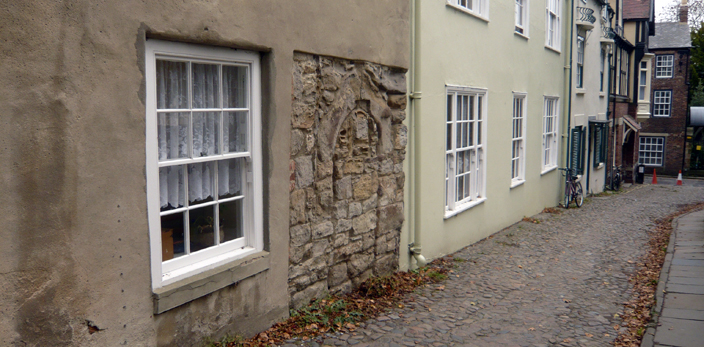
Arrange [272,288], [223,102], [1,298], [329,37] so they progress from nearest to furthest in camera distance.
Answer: [1,298] < [223,102] < [272,288] < [329,37]

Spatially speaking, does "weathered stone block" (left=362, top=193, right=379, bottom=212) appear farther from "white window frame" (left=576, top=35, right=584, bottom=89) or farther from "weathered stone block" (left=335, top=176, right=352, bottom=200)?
A: "white window frame" (left=576, top=35, right=584, bottom=89)

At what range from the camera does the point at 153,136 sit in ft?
13.2

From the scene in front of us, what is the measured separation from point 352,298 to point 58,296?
3.47 metres

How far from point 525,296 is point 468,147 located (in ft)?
10.6

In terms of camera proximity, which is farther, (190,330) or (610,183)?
(610,183)

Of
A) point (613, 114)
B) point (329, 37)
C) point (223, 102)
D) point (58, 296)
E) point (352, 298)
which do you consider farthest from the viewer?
point (613, 114)

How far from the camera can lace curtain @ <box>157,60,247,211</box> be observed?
4.29m

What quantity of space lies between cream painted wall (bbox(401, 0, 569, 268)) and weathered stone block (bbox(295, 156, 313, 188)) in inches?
93.9

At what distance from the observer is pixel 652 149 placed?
37719 millimetres

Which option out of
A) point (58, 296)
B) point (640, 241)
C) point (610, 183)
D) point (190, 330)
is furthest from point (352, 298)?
point (610, 183)

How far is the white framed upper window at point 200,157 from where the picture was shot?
4125mm

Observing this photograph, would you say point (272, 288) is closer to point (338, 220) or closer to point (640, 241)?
point (338, 220)

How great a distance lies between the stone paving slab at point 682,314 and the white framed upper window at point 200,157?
4599 mm

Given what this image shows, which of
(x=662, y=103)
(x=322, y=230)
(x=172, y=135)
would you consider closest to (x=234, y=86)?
(x=172, y=135)
